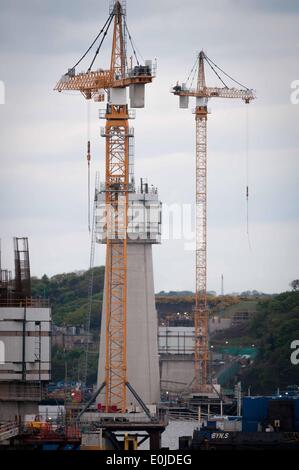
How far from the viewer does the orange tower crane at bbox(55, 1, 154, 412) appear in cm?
14050

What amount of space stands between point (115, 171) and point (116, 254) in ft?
40.1

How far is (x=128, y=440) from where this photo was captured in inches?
4924

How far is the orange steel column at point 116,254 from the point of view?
460ft

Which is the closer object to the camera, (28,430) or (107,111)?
(28,430)

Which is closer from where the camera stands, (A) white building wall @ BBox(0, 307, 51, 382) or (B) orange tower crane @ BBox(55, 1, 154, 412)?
(A) white building wall @ BBox(0, 307, 51, 382)

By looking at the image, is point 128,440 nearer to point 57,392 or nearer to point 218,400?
point 57,392

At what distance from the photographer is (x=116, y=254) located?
15212 centimetres

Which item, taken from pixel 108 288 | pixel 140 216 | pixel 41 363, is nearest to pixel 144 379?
pixel 140 216

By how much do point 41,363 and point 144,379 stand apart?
55734 mm

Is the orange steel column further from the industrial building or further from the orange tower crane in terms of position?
the industrial building

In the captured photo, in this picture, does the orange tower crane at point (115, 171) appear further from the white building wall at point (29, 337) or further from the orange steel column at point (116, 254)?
the white building wall at point (29, 337)

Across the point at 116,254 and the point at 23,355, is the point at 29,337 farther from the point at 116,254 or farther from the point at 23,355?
the point at 116,254

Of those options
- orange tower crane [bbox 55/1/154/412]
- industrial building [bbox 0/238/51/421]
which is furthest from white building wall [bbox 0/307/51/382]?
orange tower crane [bbox 55/1/154/412]
